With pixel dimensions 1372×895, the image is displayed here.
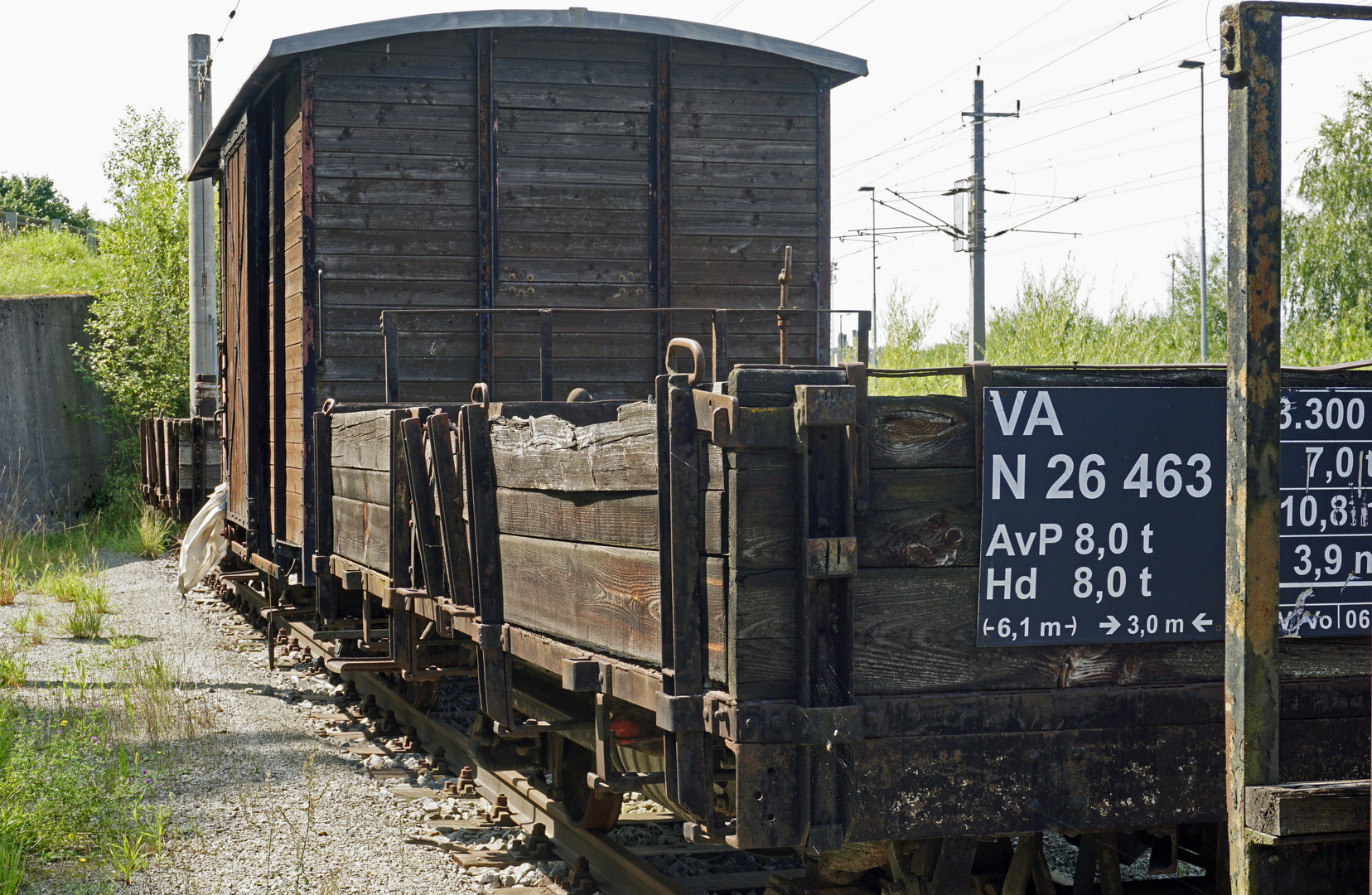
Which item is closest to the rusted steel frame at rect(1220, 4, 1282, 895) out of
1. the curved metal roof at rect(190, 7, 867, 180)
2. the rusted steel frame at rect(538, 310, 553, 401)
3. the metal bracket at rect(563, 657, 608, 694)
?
the metal bracket at rect(563, 657, 608, 694)

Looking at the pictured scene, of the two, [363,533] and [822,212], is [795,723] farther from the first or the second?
[822,212]

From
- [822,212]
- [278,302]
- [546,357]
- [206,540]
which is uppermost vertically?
[822,212]

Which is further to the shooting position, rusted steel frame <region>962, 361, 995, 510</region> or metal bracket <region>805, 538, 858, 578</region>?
rusted steel frame <region>962, 361, 995, 510</region>

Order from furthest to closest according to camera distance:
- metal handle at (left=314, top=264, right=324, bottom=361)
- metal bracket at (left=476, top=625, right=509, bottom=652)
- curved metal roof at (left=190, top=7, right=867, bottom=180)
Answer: metal handle at (left=314, top=264, right=324, bottom=361), curved metal roof at (left=190, top=7, right=867, bottom=180), metal bracket at (left=476, top=625, right=509, bottom=652)

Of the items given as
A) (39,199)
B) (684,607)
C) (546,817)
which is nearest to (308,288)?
(546,817)

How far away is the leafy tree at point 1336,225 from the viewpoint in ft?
116

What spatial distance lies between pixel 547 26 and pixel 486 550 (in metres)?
5.18

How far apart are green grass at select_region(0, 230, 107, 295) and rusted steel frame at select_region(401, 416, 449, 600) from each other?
22.3 metres

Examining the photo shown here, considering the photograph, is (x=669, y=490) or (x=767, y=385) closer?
(x=767, y=385)

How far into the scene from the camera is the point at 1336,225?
35.4 meters

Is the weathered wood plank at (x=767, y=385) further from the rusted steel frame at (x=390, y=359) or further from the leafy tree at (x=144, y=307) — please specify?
the leafy tree at (x=144, y=307)

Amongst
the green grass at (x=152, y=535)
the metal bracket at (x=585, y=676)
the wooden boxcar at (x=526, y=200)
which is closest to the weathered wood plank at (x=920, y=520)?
the metal bracket at (x=585, y=676)

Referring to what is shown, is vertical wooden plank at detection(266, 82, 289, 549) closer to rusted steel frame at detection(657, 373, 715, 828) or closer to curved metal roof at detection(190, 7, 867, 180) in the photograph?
curved metal roof at detection(190, 7, 867, 180)

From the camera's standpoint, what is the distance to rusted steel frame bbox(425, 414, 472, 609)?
16.6ft
